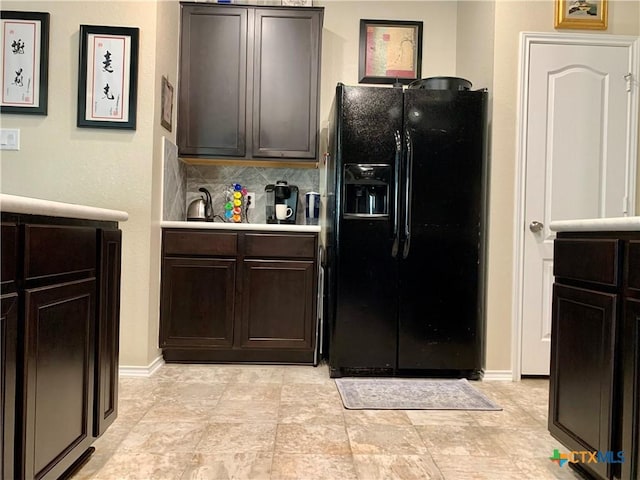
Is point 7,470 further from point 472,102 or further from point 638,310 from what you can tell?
point 472,102

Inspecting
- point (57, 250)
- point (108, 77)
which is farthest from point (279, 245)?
point (57, 250)

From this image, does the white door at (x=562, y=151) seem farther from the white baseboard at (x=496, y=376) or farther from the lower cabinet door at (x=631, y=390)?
the lower cabinet door at (x=631, y=390)

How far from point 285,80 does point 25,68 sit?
1.59 m

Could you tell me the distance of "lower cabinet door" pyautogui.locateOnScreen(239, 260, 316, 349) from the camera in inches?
114

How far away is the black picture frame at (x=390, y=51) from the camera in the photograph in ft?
11.5

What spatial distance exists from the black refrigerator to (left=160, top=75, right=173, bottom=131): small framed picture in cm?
110

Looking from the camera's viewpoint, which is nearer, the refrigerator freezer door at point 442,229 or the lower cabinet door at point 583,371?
the lower cabinet door at point 583,371

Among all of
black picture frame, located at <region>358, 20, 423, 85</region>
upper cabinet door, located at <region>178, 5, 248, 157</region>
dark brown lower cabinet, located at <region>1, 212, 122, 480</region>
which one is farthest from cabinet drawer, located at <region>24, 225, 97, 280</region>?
black picture frame, located at <region>358, 20, 423, 85</region>

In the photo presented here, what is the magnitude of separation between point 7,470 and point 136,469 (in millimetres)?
598

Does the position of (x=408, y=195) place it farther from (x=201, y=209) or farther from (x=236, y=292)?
(x=201, y=209)

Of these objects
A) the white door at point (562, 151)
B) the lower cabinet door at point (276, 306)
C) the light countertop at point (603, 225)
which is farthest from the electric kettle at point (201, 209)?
the light countertop at point (603, 225)

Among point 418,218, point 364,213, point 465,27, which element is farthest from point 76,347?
point 465,27

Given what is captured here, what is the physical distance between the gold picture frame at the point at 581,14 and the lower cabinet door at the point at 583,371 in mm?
2034

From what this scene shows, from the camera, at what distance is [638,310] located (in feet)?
4.04
